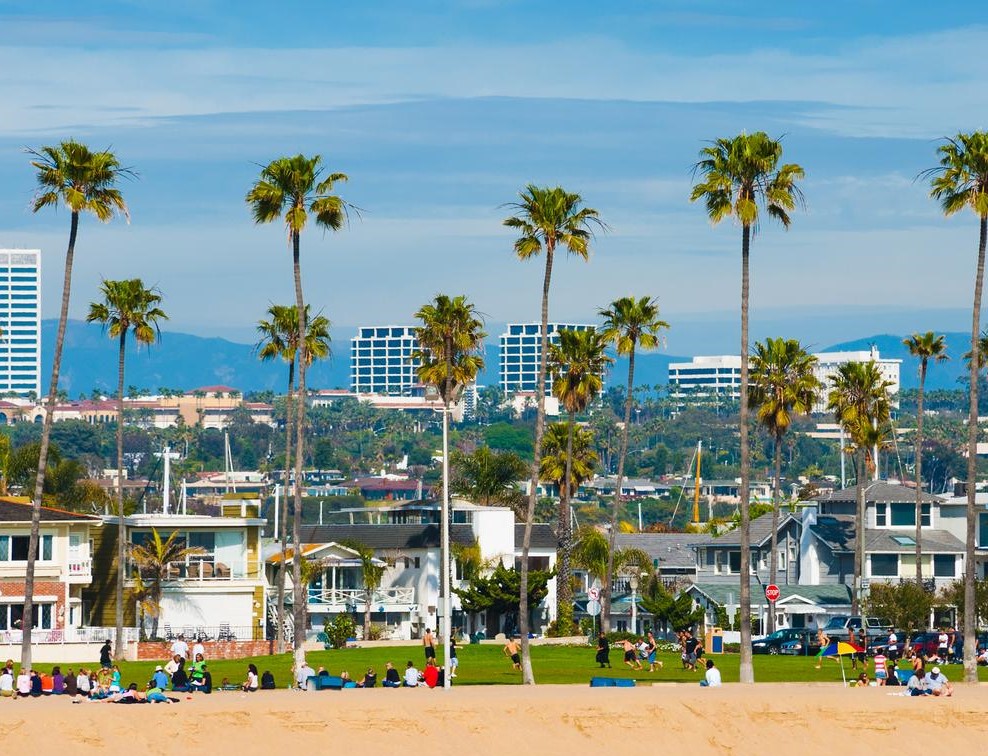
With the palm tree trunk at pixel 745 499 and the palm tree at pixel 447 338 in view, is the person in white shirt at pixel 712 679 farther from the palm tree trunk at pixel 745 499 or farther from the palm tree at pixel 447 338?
the palm tree at pixel 447 338

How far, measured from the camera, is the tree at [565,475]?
93.9m

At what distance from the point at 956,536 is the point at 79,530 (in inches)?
2000

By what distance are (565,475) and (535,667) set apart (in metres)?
30.4

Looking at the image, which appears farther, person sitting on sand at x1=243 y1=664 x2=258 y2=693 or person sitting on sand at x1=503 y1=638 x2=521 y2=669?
person sitting on sand at x1=503 y1=638 x2=521 y2=669

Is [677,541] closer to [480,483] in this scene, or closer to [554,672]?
[480,483]

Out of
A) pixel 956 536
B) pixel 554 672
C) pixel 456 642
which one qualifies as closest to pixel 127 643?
pixel 456 642

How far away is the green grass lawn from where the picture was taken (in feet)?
210

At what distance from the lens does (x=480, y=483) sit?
113438 millimetres

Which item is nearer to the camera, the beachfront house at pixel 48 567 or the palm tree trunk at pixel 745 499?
the palm tree trunk at pixel 745 499

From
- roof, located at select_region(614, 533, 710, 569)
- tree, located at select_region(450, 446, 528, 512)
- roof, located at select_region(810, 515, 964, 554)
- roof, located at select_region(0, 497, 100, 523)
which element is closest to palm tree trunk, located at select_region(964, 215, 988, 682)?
roof, located at select_region(0, 497, 100, 523)

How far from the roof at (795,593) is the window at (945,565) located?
4.97 metres

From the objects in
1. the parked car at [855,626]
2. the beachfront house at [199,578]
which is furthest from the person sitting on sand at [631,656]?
the beachfront house at [199,578]

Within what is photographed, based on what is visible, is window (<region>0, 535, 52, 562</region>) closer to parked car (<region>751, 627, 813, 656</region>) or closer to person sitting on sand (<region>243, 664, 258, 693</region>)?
person sitting on sand (<region>243, 664, 258, 693</region>)

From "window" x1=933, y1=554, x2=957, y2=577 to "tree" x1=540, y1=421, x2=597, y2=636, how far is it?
19.2 meters
